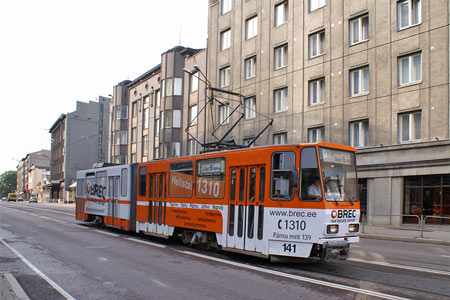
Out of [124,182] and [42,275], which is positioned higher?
[124,182]

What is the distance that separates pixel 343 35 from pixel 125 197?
1583 centimetres

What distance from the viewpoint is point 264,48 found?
30.0 m

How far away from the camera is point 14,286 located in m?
7.44

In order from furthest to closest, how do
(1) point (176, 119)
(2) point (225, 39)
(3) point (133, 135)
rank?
(3) point (133, 135) → (1) point (176, 119) → (2) point (225, 39)

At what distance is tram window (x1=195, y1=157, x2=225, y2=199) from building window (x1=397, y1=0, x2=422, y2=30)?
602 inches

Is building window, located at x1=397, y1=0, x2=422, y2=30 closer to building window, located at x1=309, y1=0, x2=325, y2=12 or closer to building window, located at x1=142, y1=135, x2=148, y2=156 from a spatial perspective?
building window, located at x1=309, y1=0, x2=325, y2=12

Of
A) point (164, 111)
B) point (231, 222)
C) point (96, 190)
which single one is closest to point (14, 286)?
point (231, 222)

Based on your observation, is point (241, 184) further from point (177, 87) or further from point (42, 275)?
point (177, 87)

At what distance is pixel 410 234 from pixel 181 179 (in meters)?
11.1

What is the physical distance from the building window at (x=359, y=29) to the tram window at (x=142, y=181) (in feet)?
49.3

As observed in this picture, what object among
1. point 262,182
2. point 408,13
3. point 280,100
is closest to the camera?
point 262,182

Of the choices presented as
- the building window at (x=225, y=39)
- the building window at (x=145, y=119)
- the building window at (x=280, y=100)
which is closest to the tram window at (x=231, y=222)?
the building window at (x=280, y=100)

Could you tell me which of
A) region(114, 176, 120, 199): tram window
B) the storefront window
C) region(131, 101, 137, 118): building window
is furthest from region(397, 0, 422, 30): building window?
region(131, 101, 137, 118): building window

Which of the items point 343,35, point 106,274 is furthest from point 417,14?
point 106,274
